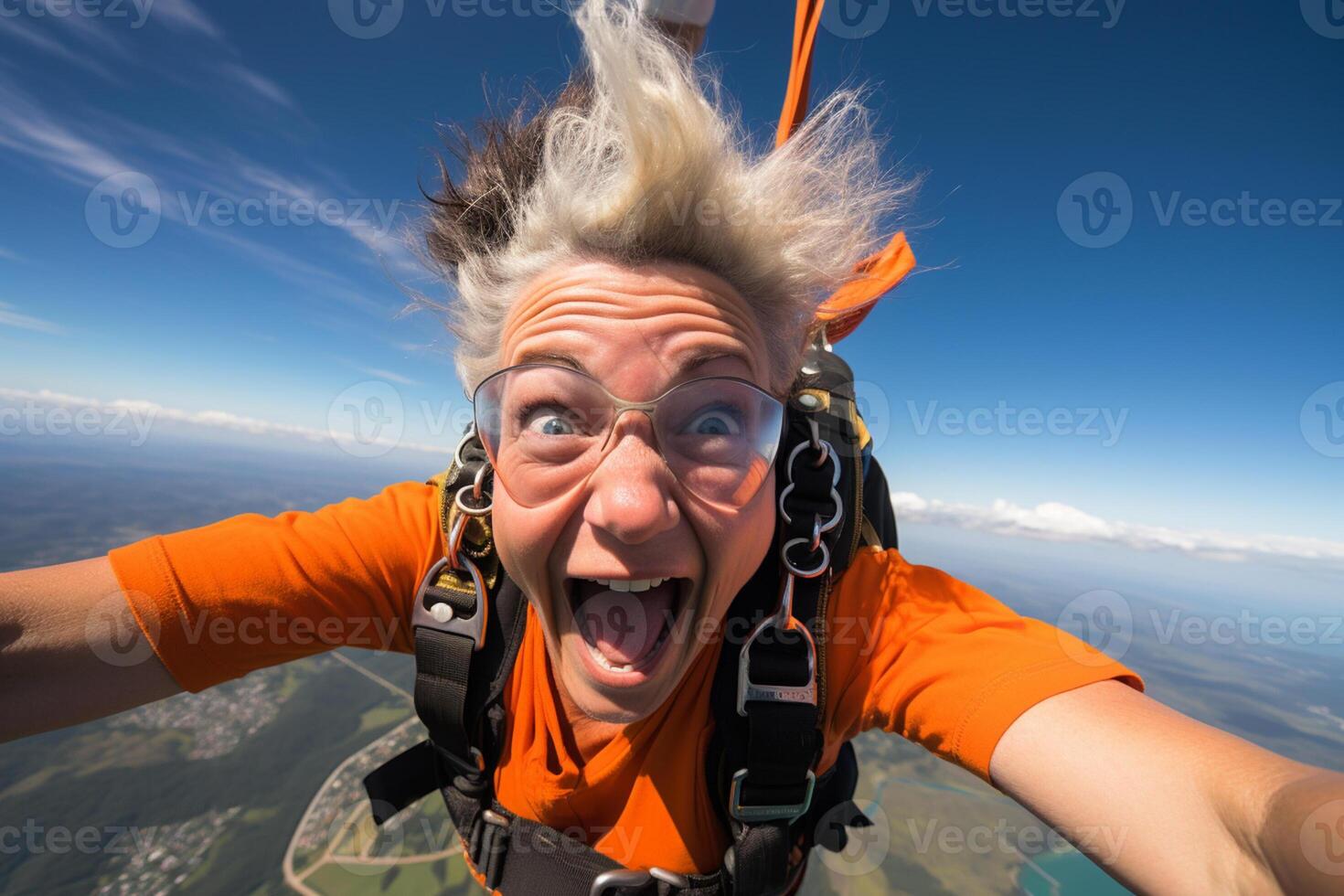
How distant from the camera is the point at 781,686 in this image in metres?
1.54

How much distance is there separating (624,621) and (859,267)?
1663 mm

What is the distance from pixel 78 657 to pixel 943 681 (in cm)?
236

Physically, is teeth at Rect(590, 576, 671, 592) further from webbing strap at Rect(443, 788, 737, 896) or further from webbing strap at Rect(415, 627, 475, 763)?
webbing strap at Rect(443, 788, 737, 896)

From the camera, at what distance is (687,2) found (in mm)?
2037

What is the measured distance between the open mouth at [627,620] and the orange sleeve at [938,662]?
587 mm

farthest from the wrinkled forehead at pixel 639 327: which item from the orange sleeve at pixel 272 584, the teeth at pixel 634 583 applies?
the orange sleeve at pixel 272 584

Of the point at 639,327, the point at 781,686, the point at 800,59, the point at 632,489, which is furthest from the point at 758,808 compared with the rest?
the point at 800,59

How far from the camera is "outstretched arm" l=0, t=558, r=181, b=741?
4.20 ft

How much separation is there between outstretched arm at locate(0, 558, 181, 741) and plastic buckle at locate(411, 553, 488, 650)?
0.68 meters

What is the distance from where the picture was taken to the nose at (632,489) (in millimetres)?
1296

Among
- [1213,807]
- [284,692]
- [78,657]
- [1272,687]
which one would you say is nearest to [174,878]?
[284,692]

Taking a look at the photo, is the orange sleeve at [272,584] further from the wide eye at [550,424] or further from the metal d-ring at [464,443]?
the wide eye at [550,424]

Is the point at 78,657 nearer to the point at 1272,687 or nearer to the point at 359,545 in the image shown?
the point at 359,545

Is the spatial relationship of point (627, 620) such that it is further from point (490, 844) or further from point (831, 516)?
point (490, 844)
